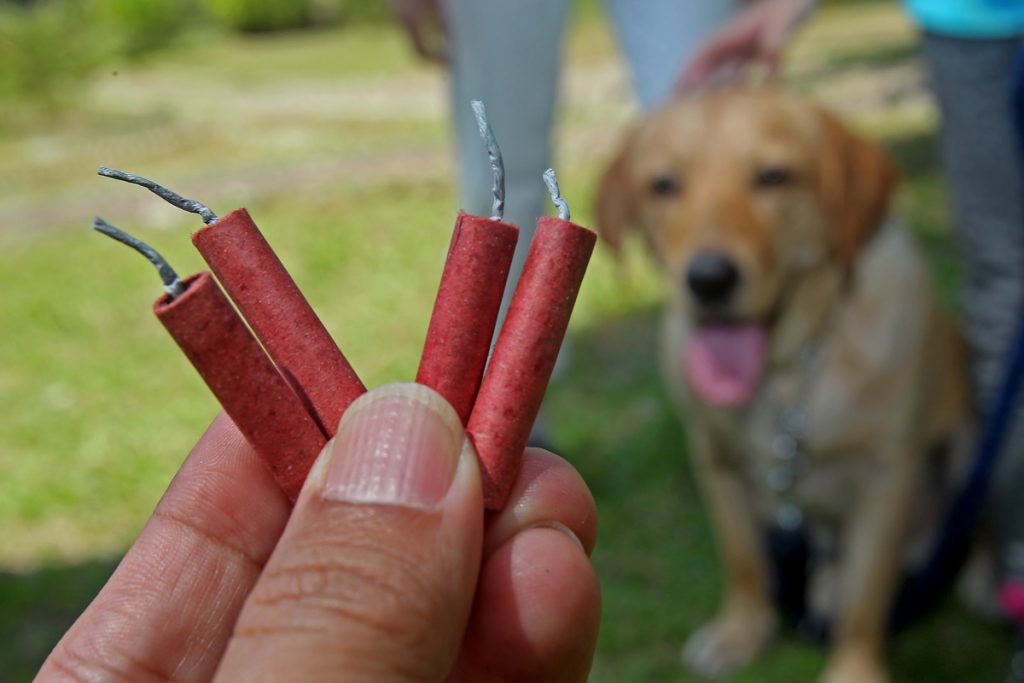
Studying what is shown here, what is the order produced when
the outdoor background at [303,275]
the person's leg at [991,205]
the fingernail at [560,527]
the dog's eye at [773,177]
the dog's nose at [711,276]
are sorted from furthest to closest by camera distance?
1. the outdoor background at [303,275]
2. the dog's eye at [773,177]
3. the dog's nose at [711,276]
4. the person's leg at [991,205]
5. the fingernail at [560,527]

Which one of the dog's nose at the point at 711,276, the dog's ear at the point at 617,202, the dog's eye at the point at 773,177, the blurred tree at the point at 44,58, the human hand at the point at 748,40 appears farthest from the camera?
the blurred tree at the point at 44,58

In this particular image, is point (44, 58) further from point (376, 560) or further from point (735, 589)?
point (376, 560)

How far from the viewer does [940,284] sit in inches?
162

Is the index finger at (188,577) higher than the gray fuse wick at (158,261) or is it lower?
lower

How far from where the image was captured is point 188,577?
81 cm

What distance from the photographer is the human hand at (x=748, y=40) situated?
233 cm

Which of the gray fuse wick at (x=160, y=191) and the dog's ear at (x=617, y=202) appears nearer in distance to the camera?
the gray fuse wick at (x=160, y=191)

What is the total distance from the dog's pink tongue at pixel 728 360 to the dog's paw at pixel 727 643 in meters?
0.52

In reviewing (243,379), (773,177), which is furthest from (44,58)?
(243,379)

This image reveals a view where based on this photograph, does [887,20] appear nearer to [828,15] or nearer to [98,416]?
A: [828,15]

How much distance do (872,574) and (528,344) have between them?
1834 mm

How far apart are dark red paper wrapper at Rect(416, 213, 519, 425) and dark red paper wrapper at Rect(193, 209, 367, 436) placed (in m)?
0.06

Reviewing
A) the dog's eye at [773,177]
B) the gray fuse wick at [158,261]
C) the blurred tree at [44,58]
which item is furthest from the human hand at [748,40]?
the blurred tree at [44,58]

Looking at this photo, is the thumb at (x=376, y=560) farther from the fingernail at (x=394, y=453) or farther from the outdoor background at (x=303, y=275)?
the outdoor background at (x=303, y=275)
